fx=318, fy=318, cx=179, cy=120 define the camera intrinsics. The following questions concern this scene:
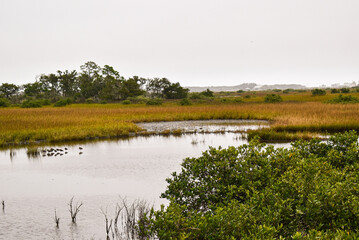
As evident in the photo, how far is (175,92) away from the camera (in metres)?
75.1

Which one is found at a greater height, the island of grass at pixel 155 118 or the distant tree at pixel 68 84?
the distant tree at pixel 68 84

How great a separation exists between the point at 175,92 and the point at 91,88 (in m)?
22.5

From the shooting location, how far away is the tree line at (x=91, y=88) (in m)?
75.4

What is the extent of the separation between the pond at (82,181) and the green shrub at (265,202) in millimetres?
2190

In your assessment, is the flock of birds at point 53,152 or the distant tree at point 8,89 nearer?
the flock of birds at point 53,152

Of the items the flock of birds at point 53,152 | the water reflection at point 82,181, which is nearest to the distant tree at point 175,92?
the water reflection at point 82,181

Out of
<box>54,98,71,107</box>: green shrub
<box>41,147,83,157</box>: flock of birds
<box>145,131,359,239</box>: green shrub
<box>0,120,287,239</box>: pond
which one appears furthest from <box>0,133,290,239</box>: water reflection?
<box>54,98,71,107</box>: green shrub

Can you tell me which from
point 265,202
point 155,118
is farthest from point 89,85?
point 265,202

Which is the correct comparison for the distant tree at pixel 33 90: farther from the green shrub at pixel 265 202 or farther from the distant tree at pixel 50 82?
the green shrub at pixel 265 202

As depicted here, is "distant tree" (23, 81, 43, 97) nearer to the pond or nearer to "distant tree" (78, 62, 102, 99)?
"distant tree" (78, 62, 102, 99)

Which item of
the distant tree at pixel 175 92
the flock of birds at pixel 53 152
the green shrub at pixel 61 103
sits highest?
the distant tree at pixel 175 92

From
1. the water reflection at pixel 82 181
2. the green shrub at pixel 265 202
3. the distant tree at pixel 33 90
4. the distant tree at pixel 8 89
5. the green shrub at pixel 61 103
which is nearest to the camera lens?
the green shrub at pixel 265 202

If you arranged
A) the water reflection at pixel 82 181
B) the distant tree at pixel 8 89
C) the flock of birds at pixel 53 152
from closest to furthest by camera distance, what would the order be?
the water reflection at pixel 82 181, the flock of birds at pixel 53 152, the distant tree at pixel 8 89

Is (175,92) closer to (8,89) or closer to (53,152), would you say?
(8,89)
